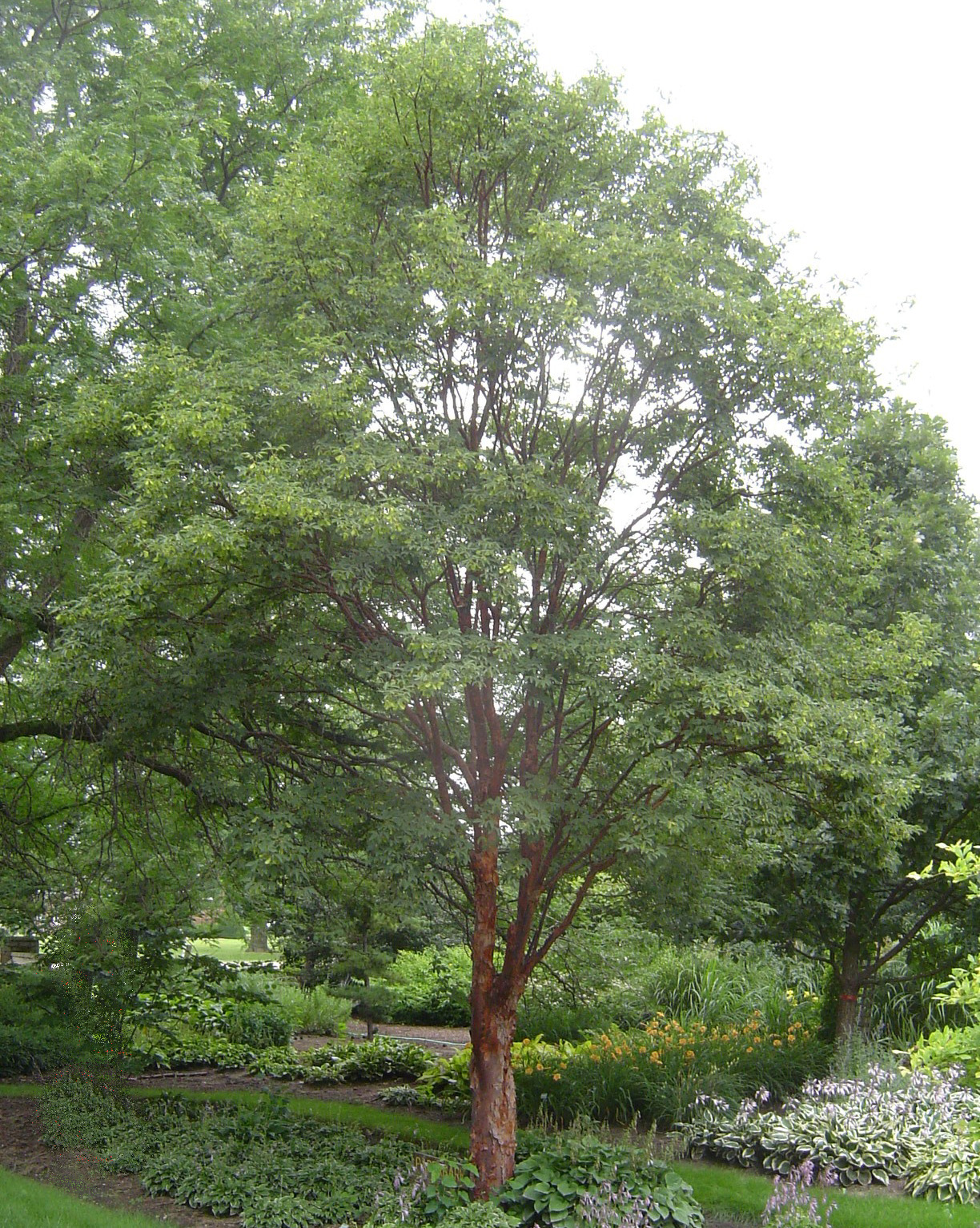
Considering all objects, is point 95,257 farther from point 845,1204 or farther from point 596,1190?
point 845,1204

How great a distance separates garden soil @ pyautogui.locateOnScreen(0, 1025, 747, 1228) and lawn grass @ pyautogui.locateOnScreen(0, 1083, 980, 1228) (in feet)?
0.84

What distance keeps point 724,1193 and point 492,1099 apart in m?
2.00

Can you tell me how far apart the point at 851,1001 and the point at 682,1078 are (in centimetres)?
228

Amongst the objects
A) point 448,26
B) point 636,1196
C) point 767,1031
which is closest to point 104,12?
point 448,26

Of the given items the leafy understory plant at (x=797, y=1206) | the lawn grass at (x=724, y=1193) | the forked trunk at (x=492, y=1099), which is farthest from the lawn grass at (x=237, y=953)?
the leafy understory plant at (x=797, y=1206)

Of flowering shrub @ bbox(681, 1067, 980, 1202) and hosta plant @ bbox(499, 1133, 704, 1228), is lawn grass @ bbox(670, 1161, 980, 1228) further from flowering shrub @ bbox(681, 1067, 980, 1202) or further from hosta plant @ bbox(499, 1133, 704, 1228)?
hosta plant @ bbox(499, 1133, 704, 1228)

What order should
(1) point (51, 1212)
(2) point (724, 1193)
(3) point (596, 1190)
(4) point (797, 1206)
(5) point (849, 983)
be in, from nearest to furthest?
(4) point (797, 1206) < (1) point (51, 1212) < (3) point (596, 1190) < (2) point (724, 1193) < (5) point (849, 983)

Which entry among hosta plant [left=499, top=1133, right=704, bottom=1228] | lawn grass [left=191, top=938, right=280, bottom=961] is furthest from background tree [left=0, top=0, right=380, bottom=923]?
lawn grass [left=191, top=938, right=280, bottom=961]

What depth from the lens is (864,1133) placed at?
843 cm

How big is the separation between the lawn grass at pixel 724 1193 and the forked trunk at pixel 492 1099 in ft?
5.29

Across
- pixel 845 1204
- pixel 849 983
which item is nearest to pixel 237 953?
pixel 849 983

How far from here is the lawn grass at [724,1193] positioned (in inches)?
275

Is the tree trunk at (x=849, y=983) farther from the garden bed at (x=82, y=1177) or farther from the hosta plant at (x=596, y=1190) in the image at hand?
the garden bed at (x=82, y=1177)

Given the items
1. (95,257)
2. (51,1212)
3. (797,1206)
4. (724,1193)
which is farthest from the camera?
(95,257)
